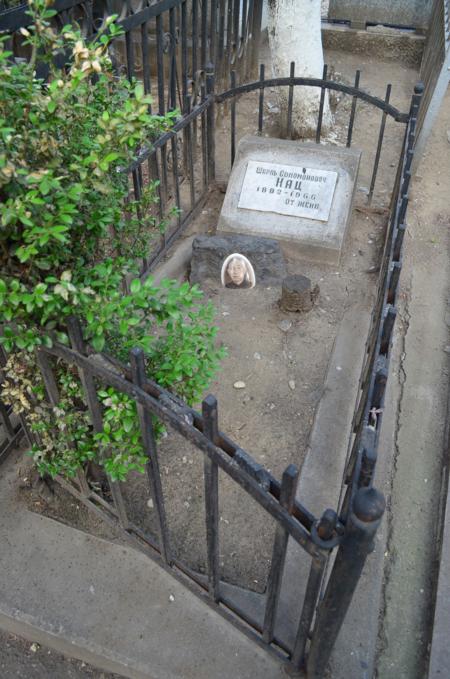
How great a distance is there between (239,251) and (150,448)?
2304 millimetres

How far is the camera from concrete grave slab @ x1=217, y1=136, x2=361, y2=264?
4047 millimetres

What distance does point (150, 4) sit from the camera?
388 cm

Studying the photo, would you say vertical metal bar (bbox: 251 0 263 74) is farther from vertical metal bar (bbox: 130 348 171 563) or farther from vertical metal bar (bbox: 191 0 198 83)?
vertical metal bar (bbox: 130 348 171 563)

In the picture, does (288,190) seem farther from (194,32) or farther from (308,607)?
(308,607)

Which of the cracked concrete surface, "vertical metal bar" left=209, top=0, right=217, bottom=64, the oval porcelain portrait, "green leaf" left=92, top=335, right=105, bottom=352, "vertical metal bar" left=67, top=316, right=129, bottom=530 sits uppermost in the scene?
"vertical metal bar" left=209, top=0, right=217, bottom=64

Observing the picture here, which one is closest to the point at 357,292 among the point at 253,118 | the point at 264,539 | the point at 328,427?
the point at 328,427

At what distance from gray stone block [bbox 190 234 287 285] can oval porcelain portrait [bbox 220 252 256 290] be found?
68 mm

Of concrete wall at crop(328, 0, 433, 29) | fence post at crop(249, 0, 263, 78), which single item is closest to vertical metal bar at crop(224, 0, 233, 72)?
fence post at crop(249, 0, 263, 78)

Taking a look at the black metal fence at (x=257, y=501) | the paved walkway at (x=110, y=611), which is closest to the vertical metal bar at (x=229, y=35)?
the black metal fence at (x=257, y=501)

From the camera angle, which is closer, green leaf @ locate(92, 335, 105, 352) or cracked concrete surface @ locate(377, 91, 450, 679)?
green leaf @ locate(92, 335, 105, 352)

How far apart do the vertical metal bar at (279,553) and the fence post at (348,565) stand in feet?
0.47

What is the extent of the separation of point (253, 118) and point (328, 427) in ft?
15.3

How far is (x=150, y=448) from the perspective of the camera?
5.60ft

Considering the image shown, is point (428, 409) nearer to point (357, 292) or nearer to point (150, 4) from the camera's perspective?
point (357, 292)
